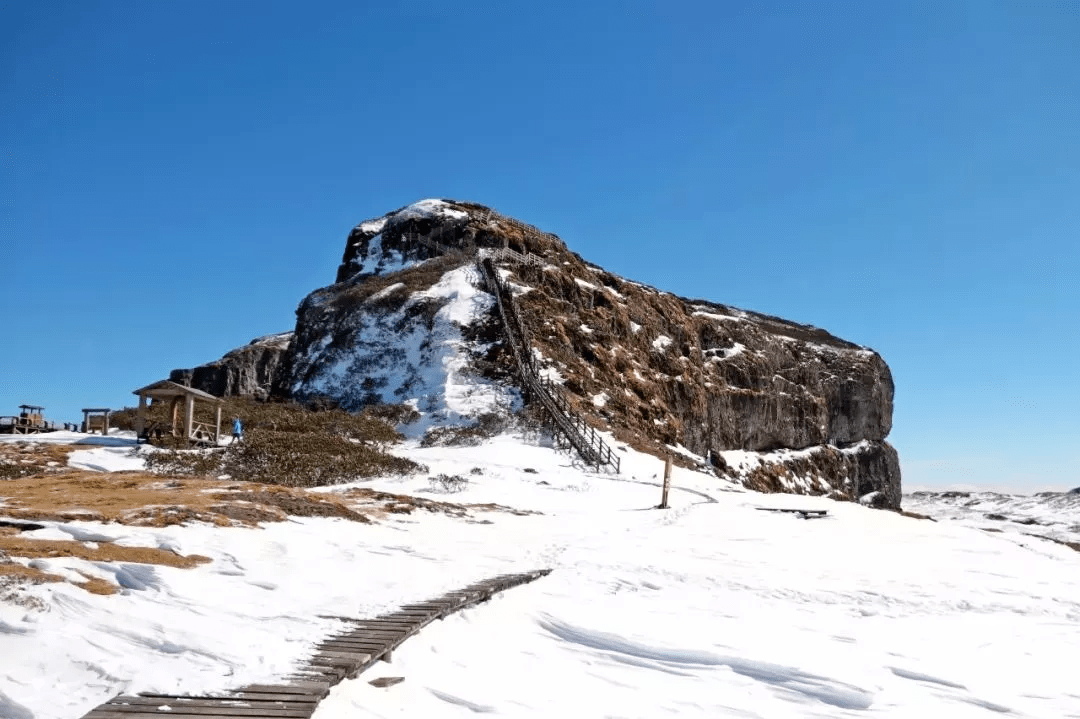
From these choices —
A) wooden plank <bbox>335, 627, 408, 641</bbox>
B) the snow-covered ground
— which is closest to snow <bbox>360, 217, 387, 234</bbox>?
the snow-covered ground

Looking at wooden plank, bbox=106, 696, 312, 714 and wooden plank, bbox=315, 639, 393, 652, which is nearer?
wooden plank, bbox=106, 696, 312, 714

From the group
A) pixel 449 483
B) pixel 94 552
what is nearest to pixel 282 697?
pixel 94 552

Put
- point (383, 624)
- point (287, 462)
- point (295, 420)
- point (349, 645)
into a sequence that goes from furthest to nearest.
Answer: point (295, 420) → point (287, 462) → point (383, 624) → point (349, 645)

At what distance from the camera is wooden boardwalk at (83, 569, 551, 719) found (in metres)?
5.29

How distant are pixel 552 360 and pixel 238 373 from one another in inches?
2084

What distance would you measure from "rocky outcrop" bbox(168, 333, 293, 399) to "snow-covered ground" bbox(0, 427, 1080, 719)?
244 ft

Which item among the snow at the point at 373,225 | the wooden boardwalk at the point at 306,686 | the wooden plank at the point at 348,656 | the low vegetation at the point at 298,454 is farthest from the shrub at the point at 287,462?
the snow at the point at 373,225

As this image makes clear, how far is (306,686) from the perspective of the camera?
5906 mm

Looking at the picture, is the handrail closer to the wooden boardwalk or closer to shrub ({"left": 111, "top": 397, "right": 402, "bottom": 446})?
shrub ({"left": 111, "top": 397, "right": 402, "bottom": 446})

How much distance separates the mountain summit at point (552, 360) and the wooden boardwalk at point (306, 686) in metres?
25.5

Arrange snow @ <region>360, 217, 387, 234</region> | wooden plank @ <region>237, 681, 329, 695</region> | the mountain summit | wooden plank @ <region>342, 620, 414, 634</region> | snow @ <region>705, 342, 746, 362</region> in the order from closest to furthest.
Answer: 1. wooden plank @ <region>237, 681, 329, 695</region>
2. wooden plank @ <region>342, 620, 414, 634</region>
3. the mountain summit
4. snow @ <region>360, 217, 387, 234</region>
5. snow @ <region>705, 342, 746, 362</region>

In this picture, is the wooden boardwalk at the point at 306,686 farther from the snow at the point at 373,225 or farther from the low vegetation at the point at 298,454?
the snow at the point at 373,225

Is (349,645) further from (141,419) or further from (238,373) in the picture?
(238,373)

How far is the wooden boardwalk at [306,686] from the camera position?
208 inches
